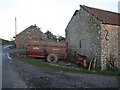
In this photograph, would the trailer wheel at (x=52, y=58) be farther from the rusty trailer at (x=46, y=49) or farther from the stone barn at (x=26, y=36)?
the stone barn at (x=26, y=36)

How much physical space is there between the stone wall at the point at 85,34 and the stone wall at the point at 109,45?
393 mm

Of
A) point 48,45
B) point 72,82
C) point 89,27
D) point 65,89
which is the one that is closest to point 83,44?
point 89,27

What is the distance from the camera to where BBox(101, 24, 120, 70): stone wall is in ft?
69.3

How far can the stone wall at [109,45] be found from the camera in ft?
69.3

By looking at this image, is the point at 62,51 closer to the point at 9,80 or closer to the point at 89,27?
the point at 89,27

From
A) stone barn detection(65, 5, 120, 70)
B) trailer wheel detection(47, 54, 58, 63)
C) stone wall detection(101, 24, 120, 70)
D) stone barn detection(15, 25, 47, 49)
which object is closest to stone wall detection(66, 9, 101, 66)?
stone barn detection(65, 5, 120, 70)

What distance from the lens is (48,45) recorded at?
25.8 m

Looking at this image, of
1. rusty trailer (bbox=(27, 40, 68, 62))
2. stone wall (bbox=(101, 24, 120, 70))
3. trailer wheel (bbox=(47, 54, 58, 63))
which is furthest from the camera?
rusty trailer (bbox=(27, 40, 68, 62))

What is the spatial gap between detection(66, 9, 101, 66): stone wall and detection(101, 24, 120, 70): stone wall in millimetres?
393

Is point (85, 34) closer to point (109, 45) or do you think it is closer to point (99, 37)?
point (99, 37)

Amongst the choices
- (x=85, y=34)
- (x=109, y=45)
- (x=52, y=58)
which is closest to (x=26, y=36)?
(x=52, y=58)

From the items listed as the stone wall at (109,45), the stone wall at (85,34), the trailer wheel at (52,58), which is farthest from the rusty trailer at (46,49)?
the stone wall at (109,45)

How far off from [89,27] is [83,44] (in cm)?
236

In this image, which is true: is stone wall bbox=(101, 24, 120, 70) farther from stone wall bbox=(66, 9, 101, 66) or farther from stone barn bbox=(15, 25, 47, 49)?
stone barn bbox=(15, 25, 47, 49)
